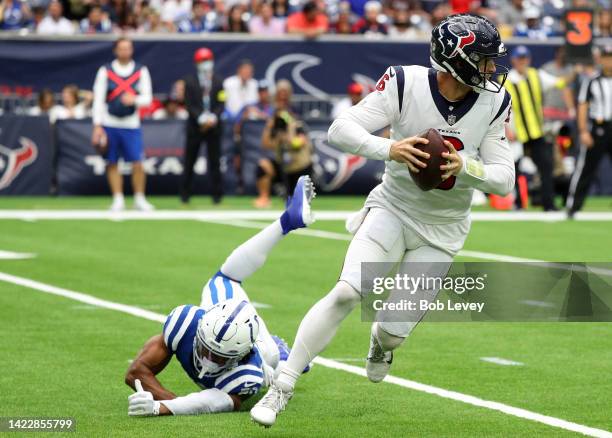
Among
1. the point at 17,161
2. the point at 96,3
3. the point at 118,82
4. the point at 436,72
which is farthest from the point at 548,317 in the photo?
the point at 96,3

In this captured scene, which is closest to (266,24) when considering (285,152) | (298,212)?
(285,152)

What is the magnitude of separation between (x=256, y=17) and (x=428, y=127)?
59.9 ft

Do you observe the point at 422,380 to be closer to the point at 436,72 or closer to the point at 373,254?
the point at 373,254

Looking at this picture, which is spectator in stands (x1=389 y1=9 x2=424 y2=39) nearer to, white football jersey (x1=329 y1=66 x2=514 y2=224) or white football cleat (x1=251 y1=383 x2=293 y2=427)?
white football jersey (x1=329 y1=66 x2=514 y2=224)

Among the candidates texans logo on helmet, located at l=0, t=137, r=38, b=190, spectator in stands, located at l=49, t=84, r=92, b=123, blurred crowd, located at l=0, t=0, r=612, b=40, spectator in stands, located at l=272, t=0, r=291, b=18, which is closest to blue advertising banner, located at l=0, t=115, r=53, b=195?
texans logo on helmet, located at l=0, t=137, r=38, b=190

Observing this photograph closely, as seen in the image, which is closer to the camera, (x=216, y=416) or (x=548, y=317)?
(x=216, y=416)

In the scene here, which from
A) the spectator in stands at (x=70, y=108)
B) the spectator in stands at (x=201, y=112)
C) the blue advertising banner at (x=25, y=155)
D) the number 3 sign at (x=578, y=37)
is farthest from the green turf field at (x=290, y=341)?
the number 3 sign at (x=578, y=37)

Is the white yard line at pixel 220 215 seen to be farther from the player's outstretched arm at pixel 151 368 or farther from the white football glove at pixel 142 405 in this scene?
the white football glove at pixel 142 405

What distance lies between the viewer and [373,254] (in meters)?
6.47

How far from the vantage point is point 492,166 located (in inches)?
261

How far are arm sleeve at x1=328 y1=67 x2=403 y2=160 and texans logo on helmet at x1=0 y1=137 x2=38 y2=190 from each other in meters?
15.0

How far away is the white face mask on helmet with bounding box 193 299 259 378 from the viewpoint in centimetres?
632

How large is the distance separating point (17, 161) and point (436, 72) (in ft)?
49.9

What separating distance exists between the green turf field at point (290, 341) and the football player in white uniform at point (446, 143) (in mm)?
541
